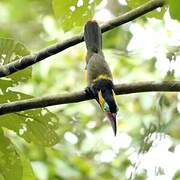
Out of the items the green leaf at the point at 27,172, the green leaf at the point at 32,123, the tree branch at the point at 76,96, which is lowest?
the green leaf at the point at 27,172

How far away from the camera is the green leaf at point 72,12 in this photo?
1515 millimetres

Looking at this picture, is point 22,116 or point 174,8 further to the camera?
point 22,116

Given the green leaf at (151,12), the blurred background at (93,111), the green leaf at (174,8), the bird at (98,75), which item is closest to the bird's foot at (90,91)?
the bird at (98,75)

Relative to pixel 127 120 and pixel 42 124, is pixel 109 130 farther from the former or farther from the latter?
pixel 42 124

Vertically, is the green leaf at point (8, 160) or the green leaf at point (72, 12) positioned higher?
the green leaf at point (72, 12)

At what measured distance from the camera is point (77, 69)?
3547mm

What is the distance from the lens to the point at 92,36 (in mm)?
1607

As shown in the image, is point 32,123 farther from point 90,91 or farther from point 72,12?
point 72,12

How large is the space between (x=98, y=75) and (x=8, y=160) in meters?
0.34

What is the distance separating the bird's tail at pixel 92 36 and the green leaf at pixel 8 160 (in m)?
0.35

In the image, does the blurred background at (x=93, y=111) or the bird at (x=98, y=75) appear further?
the blurred background at (x=93, y=111)

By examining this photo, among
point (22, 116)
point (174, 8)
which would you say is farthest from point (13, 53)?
point (174, 8)

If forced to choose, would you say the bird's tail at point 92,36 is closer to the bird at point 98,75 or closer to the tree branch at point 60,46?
the bird at point 98,75

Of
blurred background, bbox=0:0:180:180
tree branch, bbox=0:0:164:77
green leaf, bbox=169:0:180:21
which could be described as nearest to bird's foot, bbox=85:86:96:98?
tree branch, bbox=0:0:164:77
